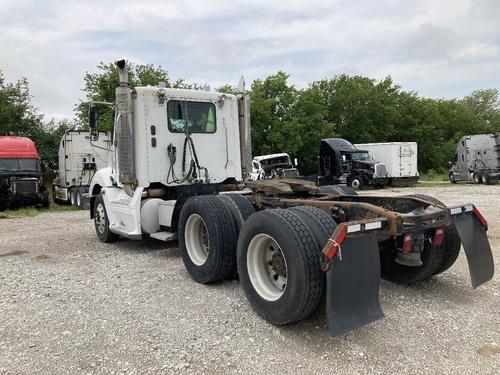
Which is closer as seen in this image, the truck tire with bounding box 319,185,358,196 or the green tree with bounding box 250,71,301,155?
the truck tire with bounding box 319,185,358,196

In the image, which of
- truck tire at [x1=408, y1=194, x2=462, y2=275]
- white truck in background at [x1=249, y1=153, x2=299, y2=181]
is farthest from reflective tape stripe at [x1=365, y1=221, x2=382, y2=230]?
white truck in background at [x1=249, y1=153, x2=299, y2=181]

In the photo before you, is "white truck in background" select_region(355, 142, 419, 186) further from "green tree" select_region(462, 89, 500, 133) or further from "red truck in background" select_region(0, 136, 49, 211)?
"green tree" select_region(462, 89, 500, 133)

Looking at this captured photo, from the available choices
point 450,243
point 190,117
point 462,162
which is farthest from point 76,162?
point 462,162

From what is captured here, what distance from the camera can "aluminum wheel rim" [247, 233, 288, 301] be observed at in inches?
164

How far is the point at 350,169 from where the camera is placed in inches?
1032

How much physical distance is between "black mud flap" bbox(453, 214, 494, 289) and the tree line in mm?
20848

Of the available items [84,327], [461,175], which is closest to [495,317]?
[84,327]

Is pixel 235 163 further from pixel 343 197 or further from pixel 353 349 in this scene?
pixel 353 349

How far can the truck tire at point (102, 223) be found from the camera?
803cm

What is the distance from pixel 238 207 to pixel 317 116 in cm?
3153

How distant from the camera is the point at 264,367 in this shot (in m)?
3.27

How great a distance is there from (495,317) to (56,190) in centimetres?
2007

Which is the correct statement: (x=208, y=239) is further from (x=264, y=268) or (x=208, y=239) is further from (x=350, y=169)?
(x=350, y=169)

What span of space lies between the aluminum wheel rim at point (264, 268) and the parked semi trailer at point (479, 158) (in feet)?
87.0
